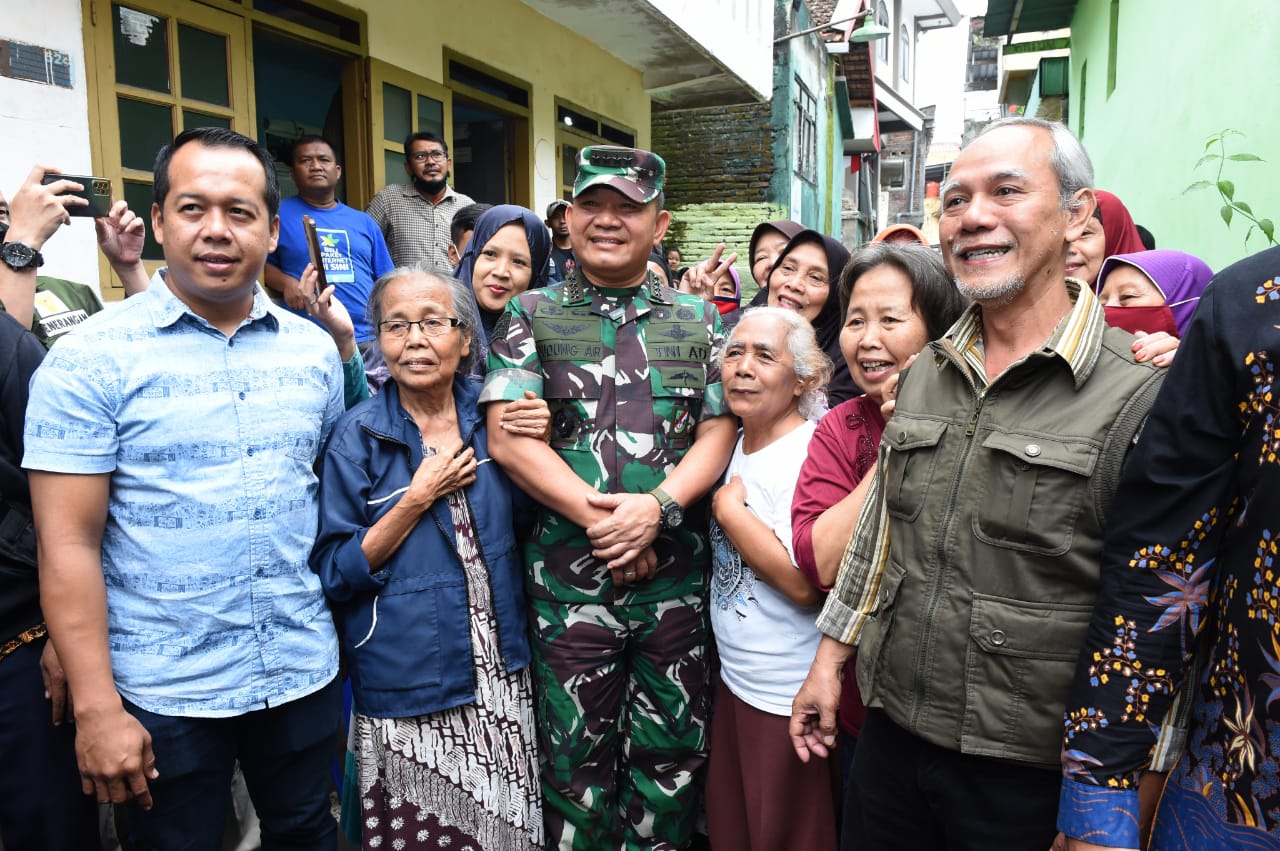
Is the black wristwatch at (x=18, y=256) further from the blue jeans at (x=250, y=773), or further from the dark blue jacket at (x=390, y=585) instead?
the blue jeans at (x=250, y=773)

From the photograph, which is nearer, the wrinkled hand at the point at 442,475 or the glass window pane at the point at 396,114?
the wrinkled hand at the point at 442,475

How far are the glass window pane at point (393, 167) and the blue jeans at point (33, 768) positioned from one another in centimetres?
419

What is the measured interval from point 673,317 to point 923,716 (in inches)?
53.7

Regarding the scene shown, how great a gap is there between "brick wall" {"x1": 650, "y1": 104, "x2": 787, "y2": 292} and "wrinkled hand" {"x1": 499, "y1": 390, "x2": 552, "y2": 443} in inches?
369

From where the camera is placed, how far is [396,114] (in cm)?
539

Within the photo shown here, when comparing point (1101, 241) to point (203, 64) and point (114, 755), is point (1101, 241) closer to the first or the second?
point (114, 755)

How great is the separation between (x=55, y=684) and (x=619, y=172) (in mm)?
1901

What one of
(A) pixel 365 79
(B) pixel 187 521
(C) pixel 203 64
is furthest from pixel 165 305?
(A) pixel 365 79

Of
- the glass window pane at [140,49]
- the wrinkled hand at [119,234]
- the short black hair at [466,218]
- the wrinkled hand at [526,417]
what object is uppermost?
the glass window pane at [140,49]

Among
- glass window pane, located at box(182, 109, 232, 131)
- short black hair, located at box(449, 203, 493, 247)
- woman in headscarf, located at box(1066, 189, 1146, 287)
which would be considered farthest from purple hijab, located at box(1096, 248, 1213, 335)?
glass window pane, located at box(182, 109, 232, 131)

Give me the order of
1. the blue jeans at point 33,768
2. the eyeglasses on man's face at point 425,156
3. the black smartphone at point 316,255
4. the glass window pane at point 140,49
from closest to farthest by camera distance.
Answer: the blue jeans at point 33,768, the black smartphone at point 316,255, the glass window pane at point 140,49, the eyeglasses on man's face at point 425,156

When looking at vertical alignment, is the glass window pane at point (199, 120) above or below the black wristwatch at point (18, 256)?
above

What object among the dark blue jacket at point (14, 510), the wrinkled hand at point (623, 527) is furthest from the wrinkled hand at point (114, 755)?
the wrinkled hand at point (623, 527)

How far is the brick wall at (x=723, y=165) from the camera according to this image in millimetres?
11312
